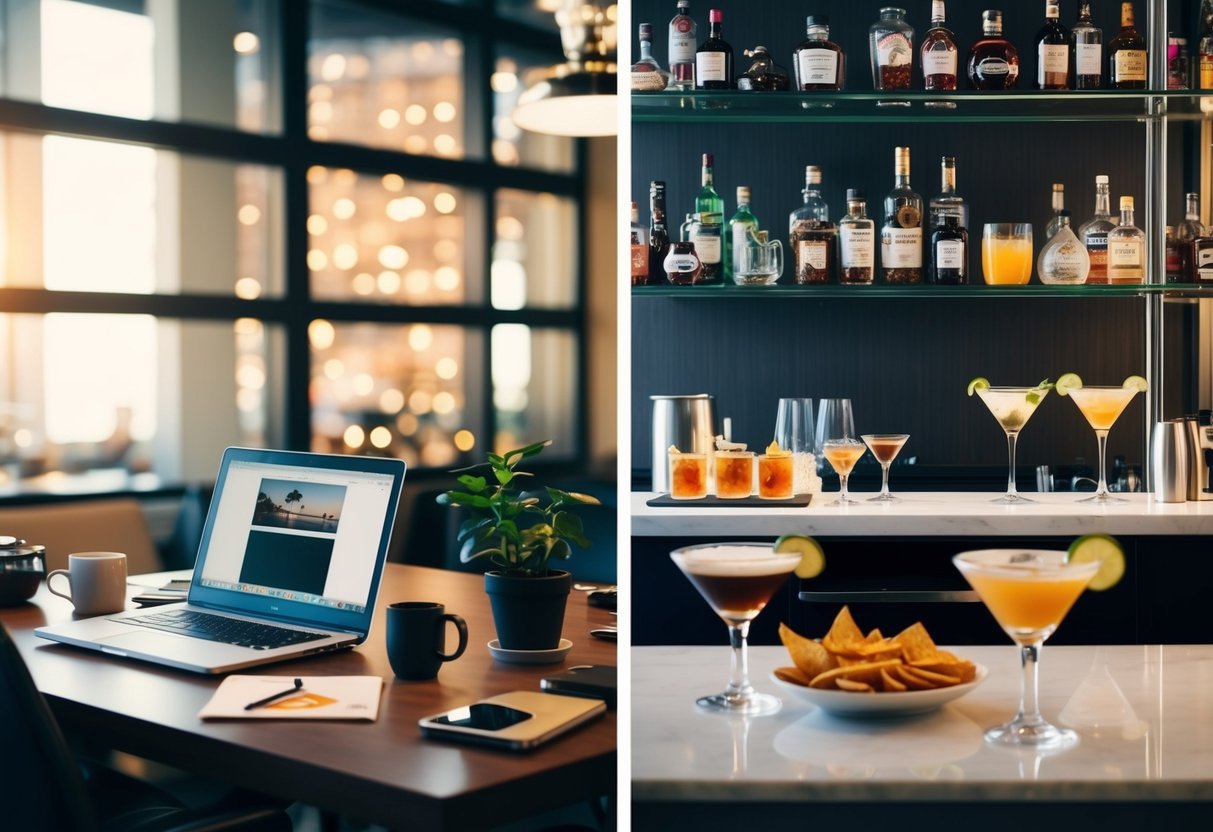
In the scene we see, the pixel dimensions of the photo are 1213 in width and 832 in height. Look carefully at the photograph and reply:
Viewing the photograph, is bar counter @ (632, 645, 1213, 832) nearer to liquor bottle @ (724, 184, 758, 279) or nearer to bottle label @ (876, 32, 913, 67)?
liquor bottle @ (724, 184, 758, 279)

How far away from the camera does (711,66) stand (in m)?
2.76

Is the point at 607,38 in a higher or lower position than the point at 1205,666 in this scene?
higher

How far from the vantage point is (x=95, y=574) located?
1893mm

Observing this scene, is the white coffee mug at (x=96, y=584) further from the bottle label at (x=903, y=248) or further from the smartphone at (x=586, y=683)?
the bottle label at (x=903, y=248)

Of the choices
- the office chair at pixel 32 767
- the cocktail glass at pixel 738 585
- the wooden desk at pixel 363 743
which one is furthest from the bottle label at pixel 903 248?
the office chair at pixel 32 767

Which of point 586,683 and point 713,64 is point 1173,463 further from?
point 586,683

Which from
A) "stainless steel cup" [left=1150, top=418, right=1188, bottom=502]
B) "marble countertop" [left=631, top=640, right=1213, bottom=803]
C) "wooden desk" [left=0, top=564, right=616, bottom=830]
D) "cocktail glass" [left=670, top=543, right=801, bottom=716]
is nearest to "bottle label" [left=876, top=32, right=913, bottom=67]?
"stainless steel cup" [left=1150, top=418, right=1188, bottom=502]

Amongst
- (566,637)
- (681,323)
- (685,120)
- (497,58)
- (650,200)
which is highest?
(497,58)

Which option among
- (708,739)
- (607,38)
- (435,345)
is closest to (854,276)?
(607,38)

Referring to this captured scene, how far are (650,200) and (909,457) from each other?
855mm

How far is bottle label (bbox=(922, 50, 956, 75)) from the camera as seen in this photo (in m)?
2.79

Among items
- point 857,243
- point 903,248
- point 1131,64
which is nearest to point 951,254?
point 903,248

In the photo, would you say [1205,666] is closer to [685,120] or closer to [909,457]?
[909,457]

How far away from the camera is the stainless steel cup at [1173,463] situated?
8.37 feet
